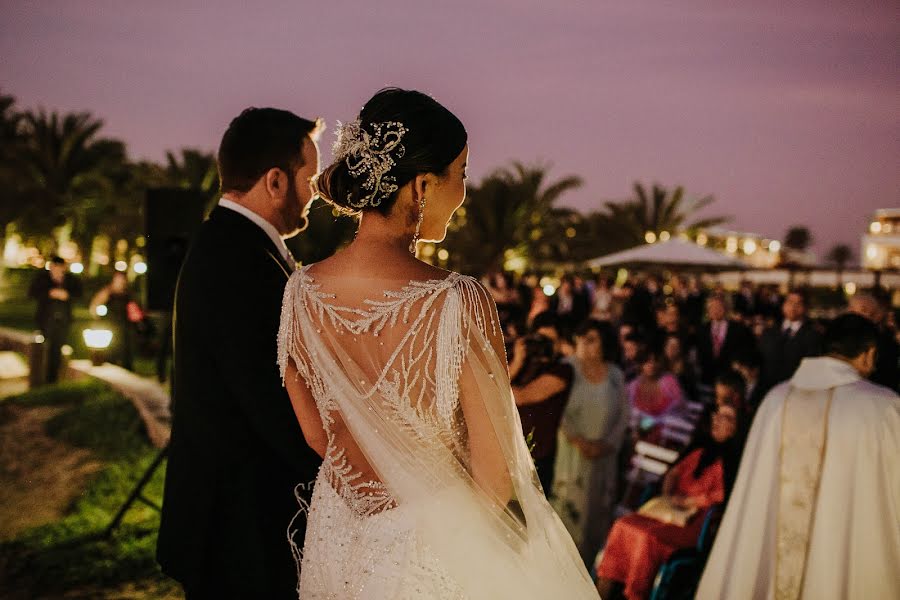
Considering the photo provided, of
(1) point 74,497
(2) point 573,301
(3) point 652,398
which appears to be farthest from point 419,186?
(2) point 573,301

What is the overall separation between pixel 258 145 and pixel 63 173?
32985 mm

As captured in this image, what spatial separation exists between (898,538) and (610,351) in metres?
3.00

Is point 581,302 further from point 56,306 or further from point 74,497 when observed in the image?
point 74,497

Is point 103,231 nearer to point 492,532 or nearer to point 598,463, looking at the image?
point 598,463

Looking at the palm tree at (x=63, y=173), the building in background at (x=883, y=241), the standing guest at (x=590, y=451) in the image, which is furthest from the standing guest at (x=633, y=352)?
the building in background at (x=883, y=241)

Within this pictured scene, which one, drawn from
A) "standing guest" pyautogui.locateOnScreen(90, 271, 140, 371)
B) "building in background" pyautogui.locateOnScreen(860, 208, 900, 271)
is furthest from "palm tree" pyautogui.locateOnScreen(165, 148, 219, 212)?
"building in background" pyautogui.locateOnScreen(860, 208, 900, 271)

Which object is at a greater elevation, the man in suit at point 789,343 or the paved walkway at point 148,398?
the man in suit at point 789,343

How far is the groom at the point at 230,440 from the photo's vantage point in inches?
Answer: 82.6

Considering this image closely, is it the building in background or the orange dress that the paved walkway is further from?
the building in background

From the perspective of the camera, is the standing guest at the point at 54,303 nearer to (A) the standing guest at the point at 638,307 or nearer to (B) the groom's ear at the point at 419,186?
(A) the standing guest at the point at 638,307

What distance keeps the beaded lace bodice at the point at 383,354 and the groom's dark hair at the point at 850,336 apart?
2407 mm

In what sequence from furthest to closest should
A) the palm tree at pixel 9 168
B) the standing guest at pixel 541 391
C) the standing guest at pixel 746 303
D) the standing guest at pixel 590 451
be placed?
the palm tree at pixel 9 168 → the standing guest at pixel 746 303 → the standing guest at pixel 590 451 → the standing guest at pixel 541 391

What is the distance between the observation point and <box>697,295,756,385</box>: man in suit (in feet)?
30.7

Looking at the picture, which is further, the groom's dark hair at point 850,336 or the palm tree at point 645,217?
the palm tree at point 645,217
